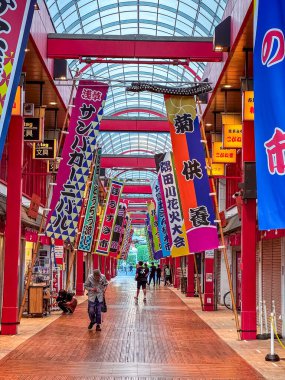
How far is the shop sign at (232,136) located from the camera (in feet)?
62.1

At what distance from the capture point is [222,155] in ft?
71.5

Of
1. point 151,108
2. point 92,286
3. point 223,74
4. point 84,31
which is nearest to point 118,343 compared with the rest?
point 92,286

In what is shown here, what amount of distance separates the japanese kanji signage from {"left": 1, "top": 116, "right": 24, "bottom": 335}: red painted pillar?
3.99 meters

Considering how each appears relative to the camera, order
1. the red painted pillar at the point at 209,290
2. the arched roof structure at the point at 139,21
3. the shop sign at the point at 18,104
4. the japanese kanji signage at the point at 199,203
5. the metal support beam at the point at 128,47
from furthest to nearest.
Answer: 1. the red painted pillar at the point at 209,290
2. the arched roof structure at the point at 139,21
3. the metal support beam at the point at 128,47
4. the shop sign at the point at 18,104
5. the japanese kanji signage at the point at 199,203

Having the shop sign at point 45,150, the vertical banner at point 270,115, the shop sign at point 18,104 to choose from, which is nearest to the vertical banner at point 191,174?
the shop sign at point 18,104

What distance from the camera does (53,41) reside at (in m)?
17.7

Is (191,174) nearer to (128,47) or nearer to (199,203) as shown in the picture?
(199,203)

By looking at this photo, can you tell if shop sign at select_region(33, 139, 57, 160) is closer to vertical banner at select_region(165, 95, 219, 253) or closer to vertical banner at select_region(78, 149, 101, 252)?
vertical banner at select_region(78, 149, 101, 252)

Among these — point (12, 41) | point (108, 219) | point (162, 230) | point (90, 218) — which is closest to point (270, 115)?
point (12, 41)

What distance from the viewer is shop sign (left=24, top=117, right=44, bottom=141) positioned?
18.5 metres

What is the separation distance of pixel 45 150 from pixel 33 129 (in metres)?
3.74

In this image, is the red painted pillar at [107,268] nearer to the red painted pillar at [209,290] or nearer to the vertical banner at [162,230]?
the vertical banner at [162,230]

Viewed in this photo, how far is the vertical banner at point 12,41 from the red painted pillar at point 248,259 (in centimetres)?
848

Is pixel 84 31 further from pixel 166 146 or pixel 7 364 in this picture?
pixel 166 146
